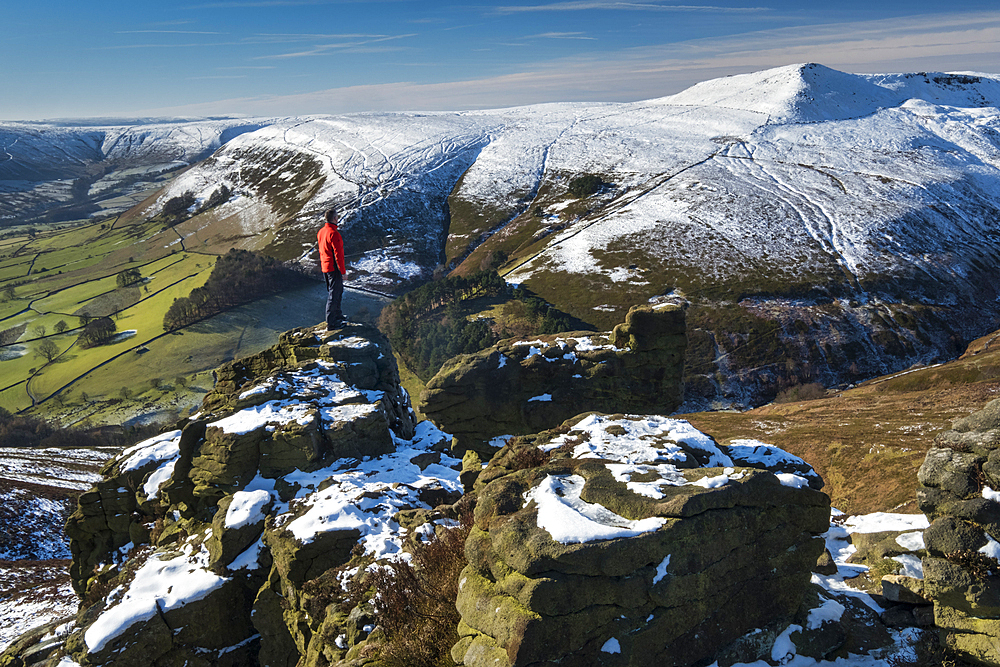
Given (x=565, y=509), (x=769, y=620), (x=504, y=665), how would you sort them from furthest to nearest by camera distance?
(x=769, y=620) < (x=565, y=509) < (x=504, y=665)

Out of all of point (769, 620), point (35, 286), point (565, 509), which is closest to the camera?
point (565, 509)

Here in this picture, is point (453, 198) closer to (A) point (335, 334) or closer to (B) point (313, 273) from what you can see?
(B) point (313, 273)

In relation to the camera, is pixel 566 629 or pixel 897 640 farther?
pixel 897 640

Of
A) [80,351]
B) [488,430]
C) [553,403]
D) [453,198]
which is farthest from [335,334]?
[453,198]

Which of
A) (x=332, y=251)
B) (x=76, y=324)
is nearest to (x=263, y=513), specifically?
(x=332, y=251)

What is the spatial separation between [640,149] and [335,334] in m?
175

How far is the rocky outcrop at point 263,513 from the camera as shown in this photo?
17.6 meters

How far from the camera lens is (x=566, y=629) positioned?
1054 centimetres

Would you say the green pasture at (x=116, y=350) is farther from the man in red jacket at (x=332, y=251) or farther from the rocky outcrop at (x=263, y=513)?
the man in red jacket at (x=332, y=251)

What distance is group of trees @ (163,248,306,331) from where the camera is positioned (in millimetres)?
128625

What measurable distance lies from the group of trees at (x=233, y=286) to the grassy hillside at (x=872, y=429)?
354 feet

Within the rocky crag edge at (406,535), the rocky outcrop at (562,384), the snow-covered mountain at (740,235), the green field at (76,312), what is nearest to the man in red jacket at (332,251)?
the rocky crag edge at (406,535)

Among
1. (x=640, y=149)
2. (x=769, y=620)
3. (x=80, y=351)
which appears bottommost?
(x=80, y=351)

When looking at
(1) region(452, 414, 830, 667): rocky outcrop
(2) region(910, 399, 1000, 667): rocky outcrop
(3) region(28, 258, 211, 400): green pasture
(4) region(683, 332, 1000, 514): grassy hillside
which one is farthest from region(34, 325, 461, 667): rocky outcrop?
(3) region(28, 258, 211, 400): green pasture
